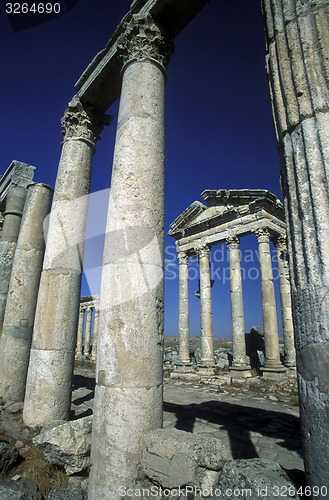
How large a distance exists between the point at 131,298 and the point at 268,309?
1317 centimetres

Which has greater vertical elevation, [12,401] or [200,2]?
[200,2]

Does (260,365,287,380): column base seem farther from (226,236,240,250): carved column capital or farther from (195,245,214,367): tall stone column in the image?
(226,236,240,250): carved column capital

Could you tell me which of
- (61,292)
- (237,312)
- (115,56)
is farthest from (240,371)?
(115,56)

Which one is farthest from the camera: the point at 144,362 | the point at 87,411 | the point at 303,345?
the point at 87,411

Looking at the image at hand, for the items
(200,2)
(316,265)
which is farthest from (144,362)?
(200,2)

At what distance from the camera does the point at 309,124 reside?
2338 mm

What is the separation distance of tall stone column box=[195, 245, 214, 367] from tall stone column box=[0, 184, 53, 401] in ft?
39.5

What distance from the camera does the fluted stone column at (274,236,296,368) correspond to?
1497 cm

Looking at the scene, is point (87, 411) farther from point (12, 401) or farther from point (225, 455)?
point (225, 455)

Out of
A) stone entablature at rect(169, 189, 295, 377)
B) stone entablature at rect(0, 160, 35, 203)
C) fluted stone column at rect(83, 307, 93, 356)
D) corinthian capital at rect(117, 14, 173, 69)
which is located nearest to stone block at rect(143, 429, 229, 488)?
corinthian capital at rect(117, 14, 173, 69)

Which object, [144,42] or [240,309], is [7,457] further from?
[240,309]

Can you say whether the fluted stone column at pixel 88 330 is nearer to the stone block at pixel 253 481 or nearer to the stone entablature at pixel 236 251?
the stone entablature at pixel 236 251

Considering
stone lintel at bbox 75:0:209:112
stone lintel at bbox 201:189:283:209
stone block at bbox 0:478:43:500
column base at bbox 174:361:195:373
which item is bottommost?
column base at bbox 174:361:195:373

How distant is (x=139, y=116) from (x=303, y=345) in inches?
139
